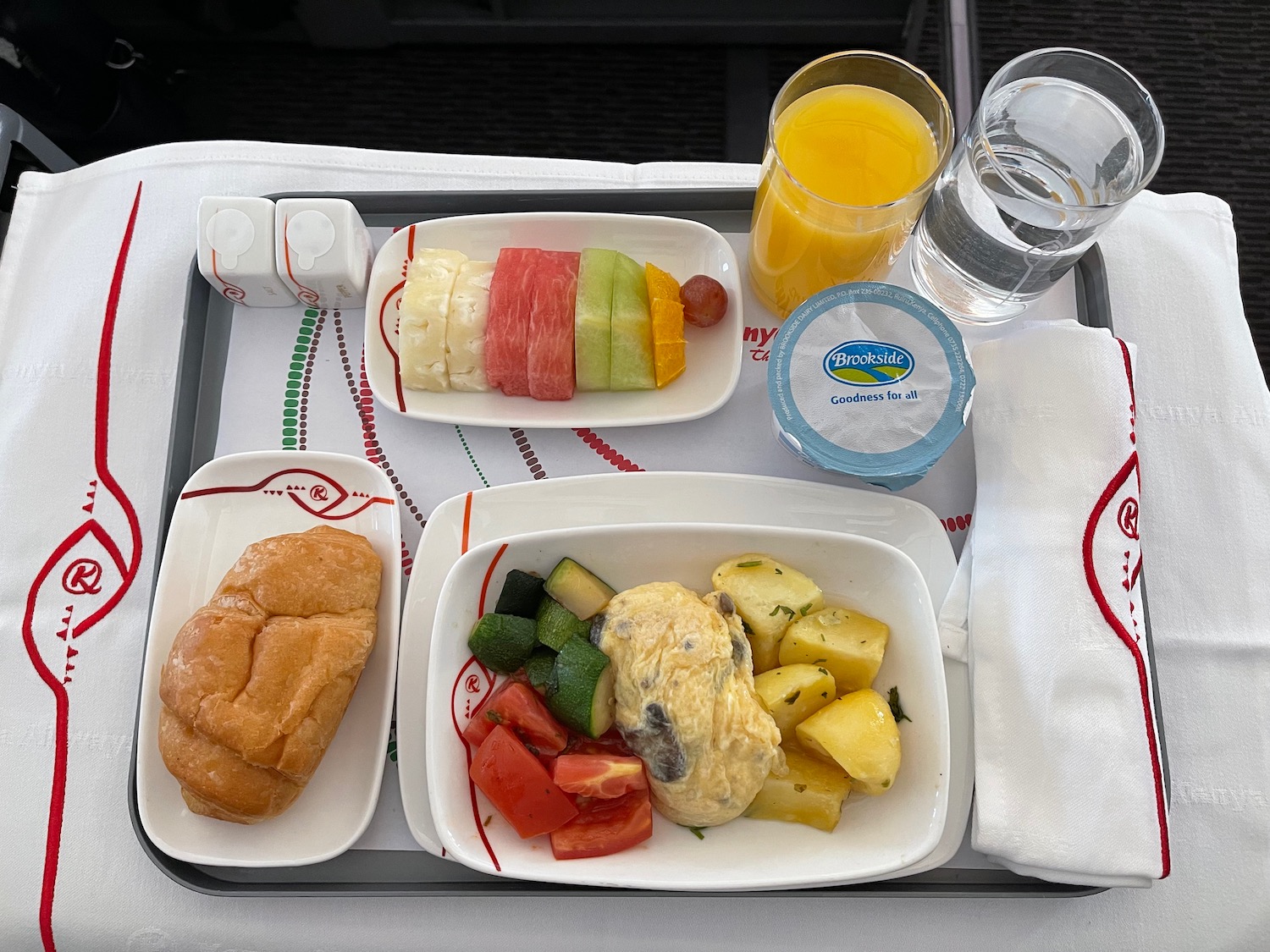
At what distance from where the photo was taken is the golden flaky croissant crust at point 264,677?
3.96 feet

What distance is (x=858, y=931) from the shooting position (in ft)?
4.21

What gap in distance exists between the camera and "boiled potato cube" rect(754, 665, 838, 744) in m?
1.24

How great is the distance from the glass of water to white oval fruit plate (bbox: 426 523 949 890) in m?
0.50

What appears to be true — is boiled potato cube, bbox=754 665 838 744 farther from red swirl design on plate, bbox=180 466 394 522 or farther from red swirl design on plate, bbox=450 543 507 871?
red swirl design on plate, bbox=180 466 394 522

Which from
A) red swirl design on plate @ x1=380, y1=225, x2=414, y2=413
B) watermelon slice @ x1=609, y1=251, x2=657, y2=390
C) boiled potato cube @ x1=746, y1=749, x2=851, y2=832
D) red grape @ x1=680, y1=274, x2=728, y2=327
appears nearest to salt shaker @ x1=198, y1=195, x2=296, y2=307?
red swirl design on plate @ x1=380, y1=225, x2=414, y2=413

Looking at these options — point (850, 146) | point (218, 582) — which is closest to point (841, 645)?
point (850, 146)

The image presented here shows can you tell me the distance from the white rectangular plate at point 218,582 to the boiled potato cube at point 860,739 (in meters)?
0.65

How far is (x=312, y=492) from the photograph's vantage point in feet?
4.71

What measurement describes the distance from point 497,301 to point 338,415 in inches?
14.1

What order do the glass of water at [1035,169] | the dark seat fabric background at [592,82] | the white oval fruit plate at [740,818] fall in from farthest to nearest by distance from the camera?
the dark seat fabric background at [592,82] → the glass of water at [1035,169] → the white oval fruit plate at [740,818]

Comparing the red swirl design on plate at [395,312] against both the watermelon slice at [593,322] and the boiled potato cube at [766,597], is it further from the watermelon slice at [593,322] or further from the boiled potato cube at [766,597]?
the boiled potato cube at [766,597]

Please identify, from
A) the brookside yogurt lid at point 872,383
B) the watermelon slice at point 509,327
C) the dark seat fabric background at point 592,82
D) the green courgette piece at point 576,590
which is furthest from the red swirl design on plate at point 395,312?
the dark seat fabric background at point 592,82

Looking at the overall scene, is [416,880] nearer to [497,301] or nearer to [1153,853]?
[497,301]

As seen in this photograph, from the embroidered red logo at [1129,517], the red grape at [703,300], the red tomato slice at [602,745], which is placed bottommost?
the red tomato slice at [602,745]
